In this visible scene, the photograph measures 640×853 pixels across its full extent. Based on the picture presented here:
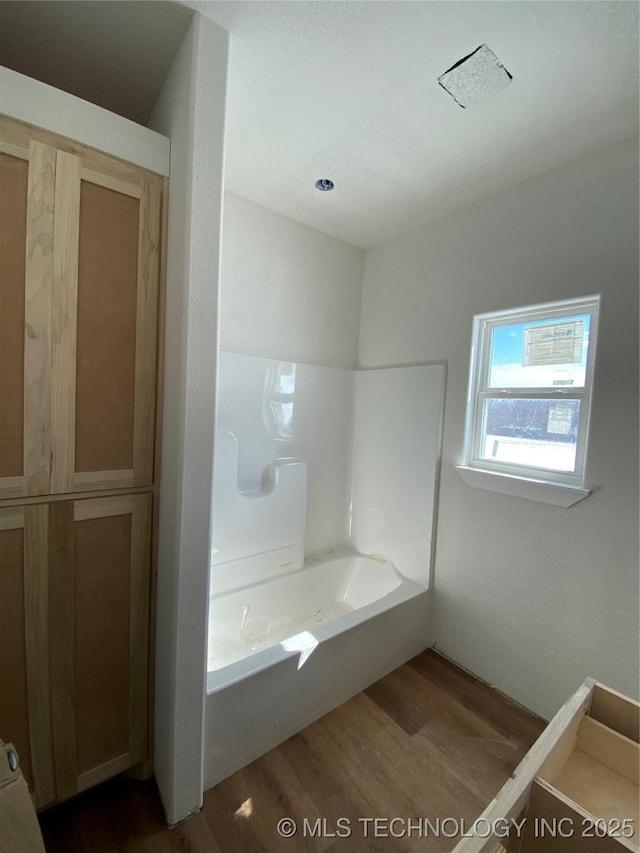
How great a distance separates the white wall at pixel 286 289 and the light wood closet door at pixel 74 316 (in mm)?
900

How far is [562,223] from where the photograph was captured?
1726 mm

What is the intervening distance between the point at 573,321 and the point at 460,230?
2.77 ft

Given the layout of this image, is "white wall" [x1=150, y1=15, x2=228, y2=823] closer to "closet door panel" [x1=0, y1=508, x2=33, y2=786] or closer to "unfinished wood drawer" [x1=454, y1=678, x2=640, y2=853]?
"closet door panel" [x1=0, y1=508, x2=33, y2=786]

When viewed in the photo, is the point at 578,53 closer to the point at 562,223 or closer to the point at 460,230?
the point at 562,223

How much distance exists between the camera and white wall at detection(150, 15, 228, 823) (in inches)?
45.3

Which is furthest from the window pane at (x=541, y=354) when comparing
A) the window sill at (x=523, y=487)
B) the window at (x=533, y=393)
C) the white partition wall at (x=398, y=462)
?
the window sill at (x=523, y=487)

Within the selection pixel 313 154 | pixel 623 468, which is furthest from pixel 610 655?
pixel 313 154

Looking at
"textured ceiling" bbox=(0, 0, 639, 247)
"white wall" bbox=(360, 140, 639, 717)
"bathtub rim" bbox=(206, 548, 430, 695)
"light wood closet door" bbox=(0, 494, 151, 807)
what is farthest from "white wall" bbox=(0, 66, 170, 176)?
"bathtub rim" bbox=(206, 548, 430, 695)

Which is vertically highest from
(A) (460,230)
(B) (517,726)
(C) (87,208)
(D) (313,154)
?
(D) (313,154)

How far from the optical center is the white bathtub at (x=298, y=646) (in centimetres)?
142

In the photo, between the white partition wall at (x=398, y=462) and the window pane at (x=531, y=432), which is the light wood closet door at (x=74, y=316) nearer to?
the white partition wall at (x=398, y=462)

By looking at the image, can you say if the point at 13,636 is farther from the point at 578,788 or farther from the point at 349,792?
the point at 578,788

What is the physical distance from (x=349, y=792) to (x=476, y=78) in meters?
2.72

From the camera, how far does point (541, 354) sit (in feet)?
6.21
